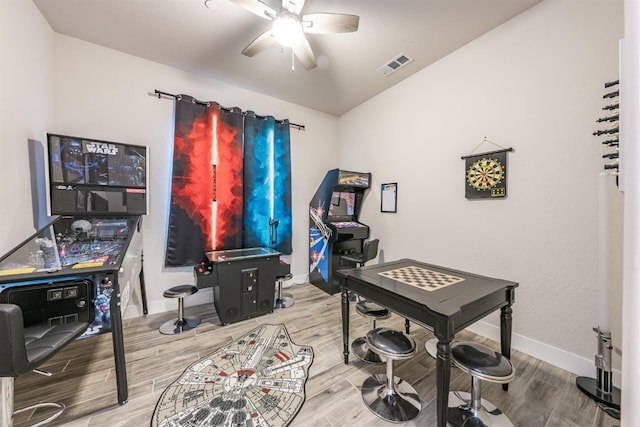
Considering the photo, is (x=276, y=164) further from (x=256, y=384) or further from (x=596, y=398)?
(x=596, y=398)

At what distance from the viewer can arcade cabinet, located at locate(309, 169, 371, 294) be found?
11.4 ft

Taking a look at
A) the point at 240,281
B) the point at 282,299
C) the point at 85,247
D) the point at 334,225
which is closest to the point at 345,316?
the point at 240,281

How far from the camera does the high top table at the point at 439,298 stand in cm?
120

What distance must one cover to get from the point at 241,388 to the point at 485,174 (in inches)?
114

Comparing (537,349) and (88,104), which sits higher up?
(88,104)

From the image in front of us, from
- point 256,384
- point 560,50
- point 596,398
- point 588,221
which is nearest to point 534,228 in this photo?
point 588,221

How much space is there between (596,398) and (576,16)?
285 cm

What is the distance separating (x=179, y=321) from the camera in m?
2.54

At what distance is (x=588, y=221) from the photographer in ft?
5.98

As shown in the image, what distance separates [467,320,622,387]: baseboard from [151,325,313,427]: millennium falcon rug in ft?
6.34

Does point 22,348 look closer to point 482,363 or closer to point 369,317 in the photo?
point 369,317

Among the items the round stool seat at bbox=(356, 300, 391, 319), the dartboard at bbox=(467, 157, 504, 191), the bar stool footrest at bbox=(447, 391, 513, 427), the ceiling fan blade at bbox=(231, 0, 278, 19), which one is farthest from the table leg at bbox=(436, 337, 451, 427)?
the ceiling fan blade at bbox=(231, 0, 278, 19)

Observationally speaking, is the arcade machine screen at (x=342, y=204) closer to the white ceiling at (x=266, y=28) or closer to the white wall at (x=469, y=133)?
the white wall at (x=469, y=133)

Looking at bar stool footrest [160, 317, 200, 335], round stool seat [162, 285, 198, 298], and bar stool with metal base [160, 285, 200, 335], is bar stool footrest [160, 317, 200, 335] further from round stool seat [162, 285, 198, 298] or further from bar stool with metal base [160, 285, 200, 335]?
round stool seat [162, 285, 198, 298]
